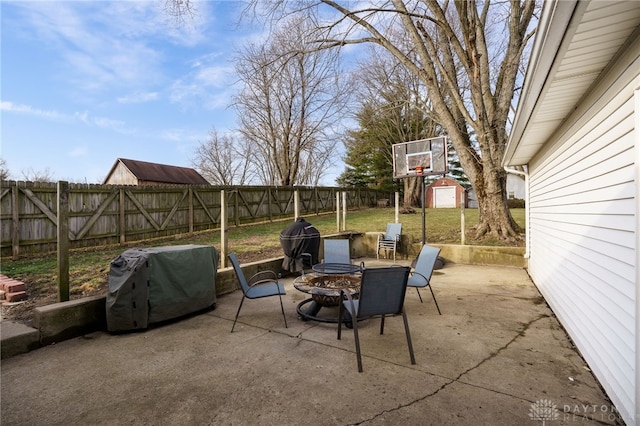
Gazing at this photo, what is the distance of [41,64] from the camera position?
734 cm

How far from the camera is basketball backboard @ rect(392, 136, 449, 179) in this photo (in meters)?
8.19

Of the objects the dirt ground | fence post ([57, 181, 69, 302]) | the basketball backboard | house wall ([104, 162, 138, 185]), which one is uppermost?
house wall ([104, 162, 138, 185])

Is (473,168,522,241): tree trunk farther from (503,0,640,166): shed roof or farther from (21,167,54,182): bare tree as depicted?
(21,167,54,182): bare tree

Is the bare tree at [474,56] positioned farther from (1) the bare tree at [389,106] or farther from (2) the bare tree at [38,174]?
(2) the bare tree at [38,174]

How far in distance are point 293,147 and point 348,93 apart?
488cm

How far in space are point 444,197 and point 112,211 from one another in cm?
2562

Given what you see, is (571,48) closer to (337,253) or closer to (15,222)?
(337,253)

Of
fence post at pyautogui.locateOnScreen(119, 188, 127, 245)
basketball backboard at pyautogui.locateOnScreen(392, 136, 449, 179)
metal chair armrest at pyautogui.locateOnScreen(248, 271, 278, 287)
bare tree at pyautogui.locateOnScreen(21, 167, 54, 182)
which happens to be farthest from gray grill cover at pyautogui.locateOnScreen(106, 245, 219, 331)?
bare tree at pyautogui.locateOnScreen(21, 167, 54, 182)

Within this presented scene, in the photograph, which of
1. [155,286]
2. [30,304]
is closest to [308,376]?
[155,286]

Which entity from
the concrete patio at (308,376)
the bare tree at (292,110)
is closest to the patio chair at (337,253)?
the concrete patio at (308,376)

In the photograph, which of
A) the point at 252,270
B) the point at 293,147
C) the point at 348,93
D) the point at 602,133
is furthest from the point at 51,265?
the point at 348,93

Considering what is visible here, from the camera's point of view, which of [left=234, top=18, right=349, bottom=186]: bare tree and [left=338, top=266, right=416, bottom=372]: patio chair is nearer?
[left=338, top=266, right=416, bottom=372]: patio chair

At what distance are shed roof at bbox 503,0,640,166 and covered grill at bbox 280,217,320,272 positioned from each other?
391cm

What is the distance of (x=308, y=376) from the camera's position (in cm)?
251
